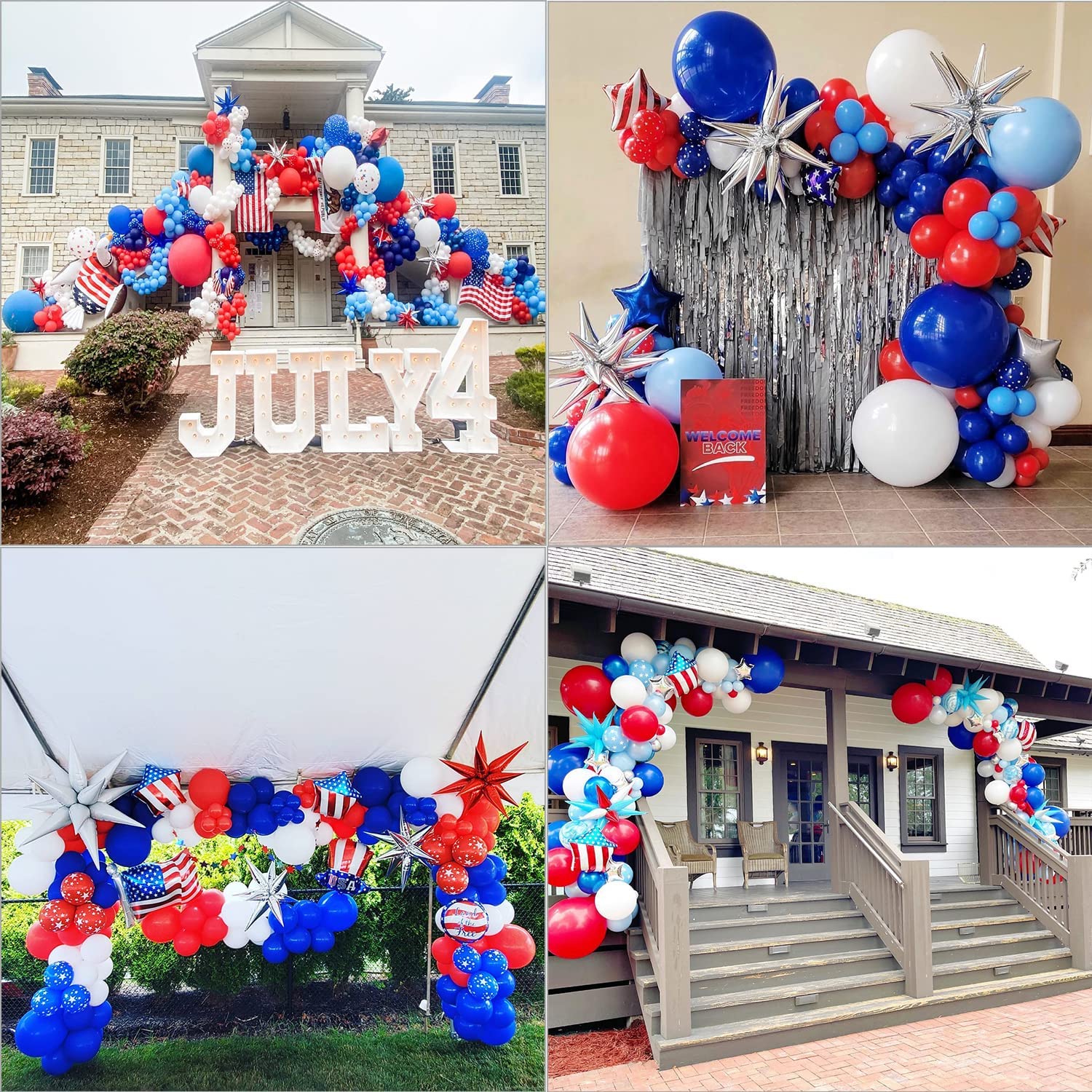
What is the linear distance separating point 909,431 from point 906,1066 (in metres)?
3.45

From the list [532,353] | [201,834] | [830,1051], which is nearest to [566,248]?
[532,353]

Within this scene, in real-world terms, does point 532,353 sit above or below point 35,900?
above

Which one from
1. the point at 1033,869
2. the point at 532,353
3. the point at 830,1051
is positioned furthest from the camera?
the point at 532,353

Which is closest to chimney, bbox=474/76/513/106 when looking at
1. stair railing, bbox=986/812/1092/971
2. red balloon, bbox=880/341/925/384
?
red balloon, bbox=880/341/925/384

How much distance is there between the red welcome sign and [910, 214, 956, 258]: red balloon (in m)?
1.35

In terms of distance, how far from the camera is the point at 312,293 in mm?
11297

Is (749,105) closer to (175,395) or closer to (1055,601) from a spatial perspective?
(175,395)

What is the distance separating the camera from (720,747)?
7.50 m

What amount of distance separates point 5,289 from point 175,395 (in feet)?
15.0

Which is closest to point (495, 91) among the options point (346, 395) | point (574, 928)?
point (346, 395)

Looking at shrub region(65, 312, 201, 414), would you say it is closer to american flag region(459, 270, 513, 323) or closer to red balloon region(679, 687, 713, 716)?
american flag region(459, 270, 513, 323)

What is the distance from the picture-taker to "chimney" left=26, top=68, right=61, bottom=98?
10836 millimetres

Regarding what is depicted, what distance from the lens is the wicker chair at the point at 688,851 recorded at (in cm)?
629

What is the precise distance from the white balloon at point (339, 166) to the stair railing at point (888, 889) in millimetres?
8188
